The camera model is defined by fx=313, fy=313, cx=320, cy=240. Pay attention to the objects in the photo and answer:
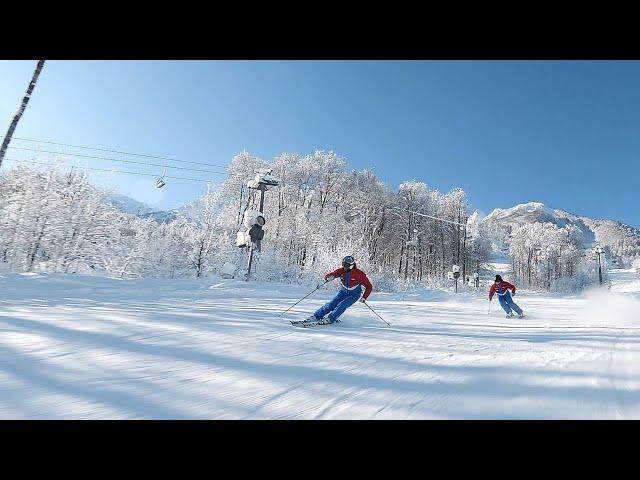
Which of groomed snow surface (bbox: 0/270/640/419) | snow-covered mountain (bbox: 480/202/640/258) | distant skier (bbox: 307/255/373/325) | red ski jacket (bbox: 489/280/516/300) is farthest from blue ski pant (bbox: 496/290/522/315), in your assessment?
snow-covered mountain (bbox: 480/202/640/258)

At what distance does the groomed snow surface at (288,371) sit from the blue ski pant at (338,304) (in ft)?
2.52

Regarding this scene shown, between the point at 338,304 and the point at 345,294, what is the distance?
9.3 inches

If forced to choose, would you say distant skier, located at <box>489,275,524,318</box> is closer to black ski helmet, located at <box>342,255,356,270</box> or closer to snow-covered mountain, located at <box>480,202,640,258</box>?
black ski helmet, located at <box>342,255,356,270</box>

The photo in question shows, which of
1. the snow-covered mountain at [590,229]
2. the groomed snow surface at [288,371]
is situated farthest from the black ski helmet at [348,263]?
the snow-covered mountain at [590,229]

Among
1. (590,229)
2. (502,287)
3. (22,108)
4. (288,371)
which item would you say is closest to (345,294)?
(288,371)

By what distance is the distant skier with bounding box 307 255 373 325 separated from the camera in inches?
225

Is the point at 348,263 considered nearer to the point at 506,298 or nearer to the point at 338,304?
the point at 338,304

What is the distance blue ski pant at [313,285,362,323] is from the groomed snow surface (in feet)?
2.52

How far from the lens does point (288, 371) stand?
281 centimetres
